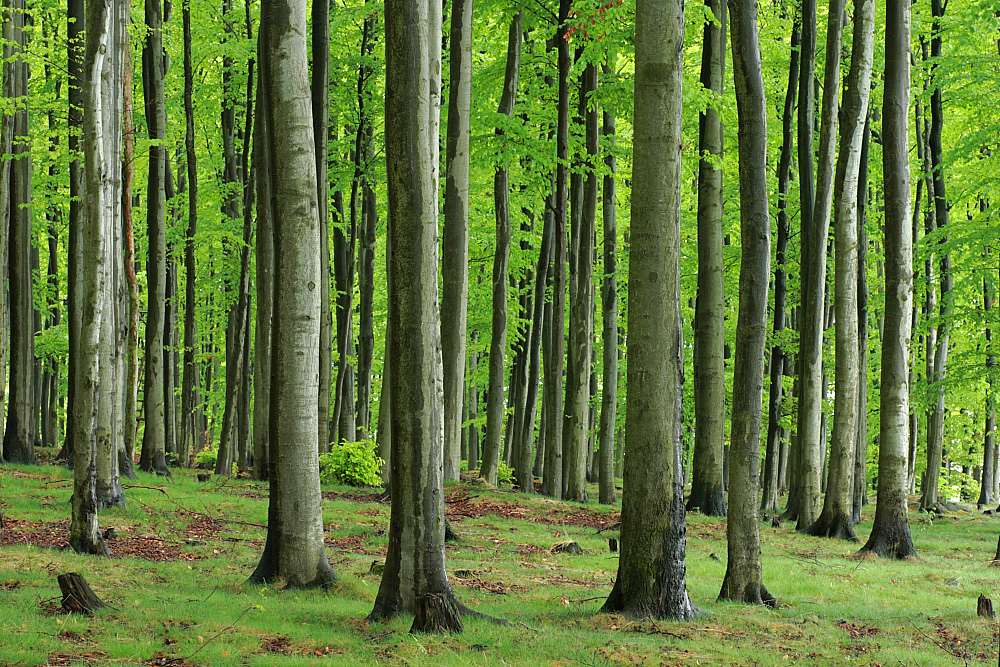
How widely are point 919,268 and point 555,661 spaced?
2063 centimetres

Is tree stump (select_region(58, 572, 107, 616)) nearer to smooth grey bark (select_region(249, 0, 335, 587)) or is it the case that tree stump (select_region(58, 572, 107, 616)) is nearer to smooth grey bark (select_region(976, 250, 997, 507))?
smooth grey bark (select_region(249, 0, 335, 587))

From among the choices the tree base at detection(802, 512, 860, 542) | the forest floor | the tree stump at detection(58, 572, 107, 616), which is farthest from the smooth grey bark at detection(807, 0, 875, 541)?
the tree stump at detection(58, 572, 107, 616)

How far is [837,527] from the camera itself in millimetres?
14133

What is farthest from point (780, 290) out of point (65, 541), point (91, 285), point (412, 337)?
point (65, 541)

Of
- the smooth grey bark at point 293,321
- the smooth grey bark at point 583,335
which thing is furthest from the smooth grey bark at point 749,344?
the smooth grey bark at point 583,335

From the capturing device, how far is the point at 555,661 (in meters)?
5.89

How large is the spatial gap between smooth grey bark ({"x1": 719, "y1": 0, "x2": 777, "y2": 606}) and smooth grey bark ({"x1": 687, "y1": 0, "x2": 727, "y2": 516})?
592 centimetres

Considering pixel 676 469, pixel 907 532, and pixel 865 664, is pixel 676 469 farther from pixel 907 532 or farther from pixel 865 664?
pixel 907 532

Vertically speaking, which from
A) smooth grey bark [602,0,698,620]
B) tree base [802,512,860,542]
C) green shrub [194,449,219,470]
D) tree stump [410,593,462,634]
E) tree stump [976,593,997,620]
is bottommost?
green shrub [194,449,219,470]

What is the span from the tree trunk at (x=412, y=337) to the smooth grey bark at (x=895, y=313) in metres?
8.35

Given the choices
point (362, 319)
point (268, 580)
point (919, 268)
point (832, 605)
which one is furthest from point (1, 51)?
point (919, 268)

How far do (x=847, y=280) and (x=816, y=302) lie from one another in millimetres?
900

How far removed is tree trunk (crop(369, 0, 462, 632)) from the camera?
22.6 ft

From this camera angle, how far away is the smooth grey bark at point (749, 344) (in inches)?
322
